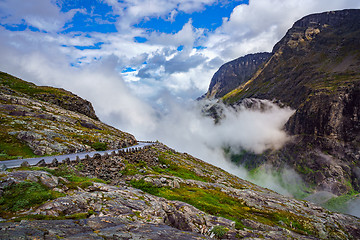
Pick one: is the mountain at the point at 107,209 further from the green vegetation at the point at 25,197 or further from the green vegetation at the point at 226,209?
the green vegetation at the point at 226,209

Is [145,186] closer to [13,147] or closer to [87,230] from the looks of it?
[87,230]

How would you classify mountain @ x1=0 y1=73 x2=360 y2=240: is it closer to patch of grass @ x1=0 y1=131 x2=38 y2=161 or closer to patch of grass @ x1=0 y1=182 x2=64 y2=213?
patch of grass @ x1=0 y1=182 x2=64 y2=213

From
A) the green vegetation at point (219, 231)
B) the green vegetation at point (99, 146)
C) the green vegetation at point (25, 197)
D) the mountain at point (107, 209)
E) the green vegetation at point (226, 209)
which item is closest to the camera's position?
the mountain at point (107, 209)

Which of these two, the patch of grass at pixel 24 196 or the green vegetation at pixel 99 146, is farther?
the green vegetation at pixel 99 146

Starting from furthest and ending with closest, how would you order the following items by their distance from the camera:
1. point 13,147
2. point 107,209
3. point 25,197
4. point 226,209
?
point 13,147, point 226,209, point 107,209, point 25,197

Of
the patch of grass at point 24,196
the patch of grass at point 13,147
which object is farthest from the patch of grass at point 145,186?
the patch of grass at point 13,147

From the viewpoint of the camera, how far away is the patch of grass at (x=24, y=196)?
48.6 ft

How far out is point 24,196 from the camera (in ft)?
51.7

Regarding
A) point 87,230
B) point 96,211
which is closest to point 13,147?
point 96,211

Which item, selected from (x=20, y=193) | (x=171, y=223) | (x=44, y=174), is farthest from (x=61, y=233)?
(x=171, y=223)

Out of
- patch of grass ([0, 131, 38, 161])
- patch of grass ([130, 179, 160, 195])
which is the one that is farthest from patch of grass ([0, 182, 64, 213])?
patch of grass ([0, 131, 38, 161])

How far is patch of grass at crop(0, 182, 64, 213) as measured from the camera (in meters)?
14.8

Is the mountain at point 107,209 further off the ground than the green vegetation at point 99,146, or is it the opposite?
the green vegetation at point 99,146

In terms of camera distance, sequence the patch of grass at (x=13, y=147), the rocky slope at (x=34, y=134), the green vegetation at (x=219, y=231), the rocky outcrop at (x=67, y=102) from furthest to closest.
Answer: the rocky outcrop at (x=67, y=102) < the rocky slope at (x=34, y=134) < the patch of grass at (x=13, y=147) < the green vegetation at (x=219, y=231)
